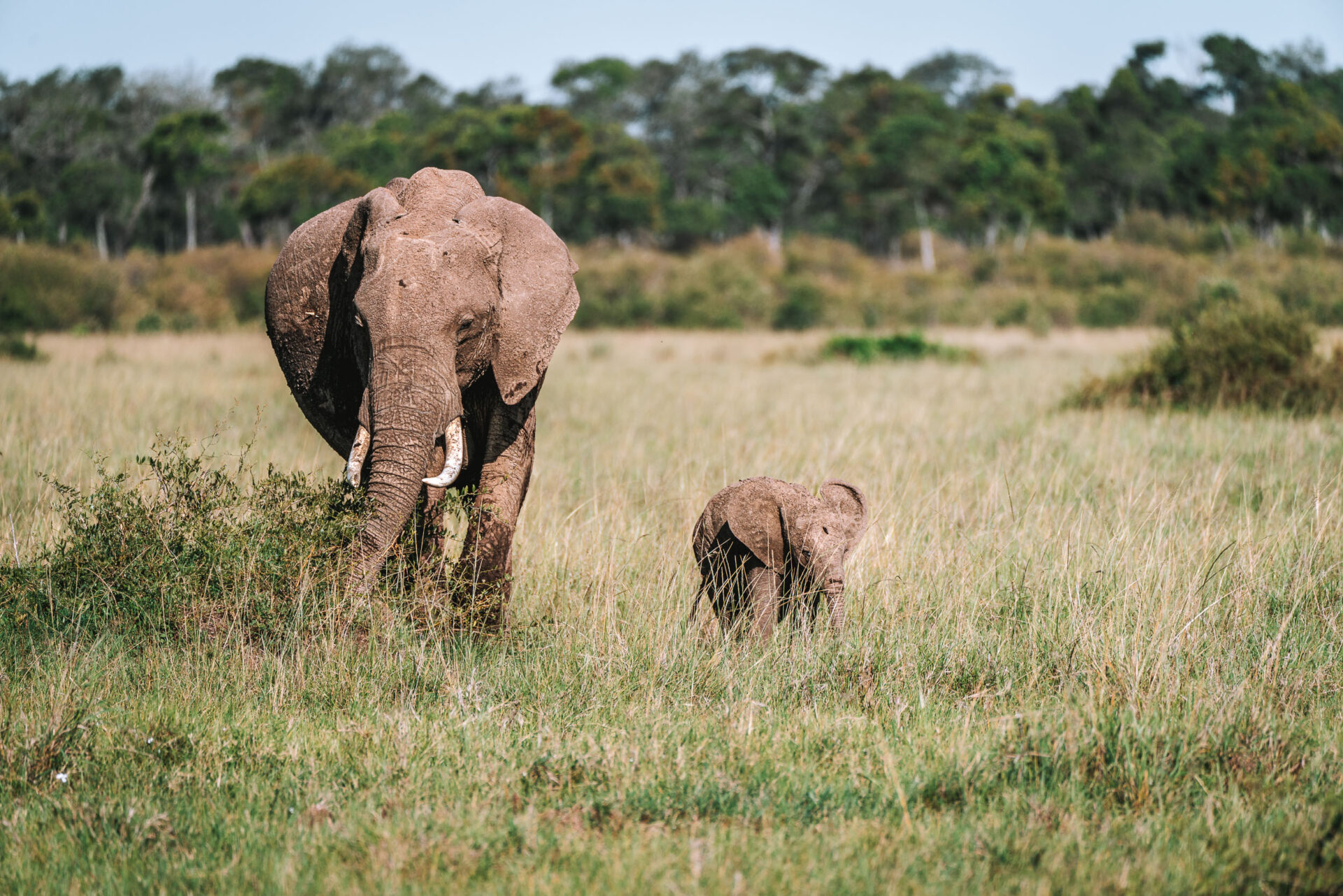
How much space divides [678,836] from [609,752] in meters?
0.53

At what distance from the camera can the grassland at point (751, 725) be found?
290 centimetres

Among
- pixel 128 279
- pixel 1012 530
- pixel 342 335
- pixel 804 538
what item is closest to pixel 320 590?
pixel 342 335

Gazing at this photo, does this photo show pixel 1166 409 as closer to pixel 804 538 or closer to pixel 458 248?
pixel 804 538

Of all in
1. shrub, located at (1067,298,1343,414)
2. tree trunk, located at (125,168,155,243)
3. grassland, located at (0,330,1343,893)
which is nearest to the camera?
grassland, located at (0,330,1343,893)

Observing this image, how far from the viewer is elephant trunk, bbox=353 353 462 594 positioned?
167 inches

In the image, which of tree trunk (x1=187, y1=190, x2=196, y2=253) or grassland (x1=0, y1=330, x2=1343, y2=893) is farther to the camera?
tree trunk (x1=187, y1=190, x2=196, y2=253)

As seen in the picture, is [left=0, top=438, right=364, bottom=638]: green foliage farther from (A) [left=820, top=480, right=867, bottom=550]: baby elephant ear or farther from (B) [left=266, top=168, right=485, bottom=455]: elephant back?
(A) [left=820, top=480, right=867, bottom=550]: baby elephant ear

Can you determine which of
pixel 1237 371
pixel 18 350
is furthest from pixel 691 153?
pixel 1237 371

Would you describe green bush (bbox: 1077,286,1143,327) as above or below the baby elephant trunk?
above

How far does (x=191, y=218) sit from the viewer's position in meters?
Answer: 45.2

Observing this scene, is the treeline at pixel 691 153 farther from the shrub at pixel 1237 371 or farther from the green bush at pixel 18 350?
the shrub at pixel 1237 371

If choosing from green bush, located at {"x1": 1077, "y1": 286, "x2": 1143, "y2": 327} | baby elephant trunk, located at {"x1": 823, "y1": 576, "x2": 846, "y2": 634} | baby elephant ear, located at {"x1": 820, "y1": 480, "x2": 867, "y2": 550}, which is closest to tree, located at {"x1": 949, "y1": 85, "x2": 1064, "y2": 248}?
green bush, located at {"x1": 1077, "y1": 286, "x2": 1143, "y2": 327}

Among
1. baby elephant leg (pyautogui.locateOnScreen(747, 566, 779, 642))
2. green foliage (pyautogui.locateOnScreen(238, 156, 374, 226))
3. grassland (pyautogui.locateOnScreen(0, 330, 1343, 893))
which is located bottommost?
grassland (pyautogui.locateOnScreen(0, 330, 1343, 893))

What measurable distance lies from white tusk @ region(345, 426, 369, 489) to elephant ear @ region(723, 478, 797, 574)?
1.52 m
